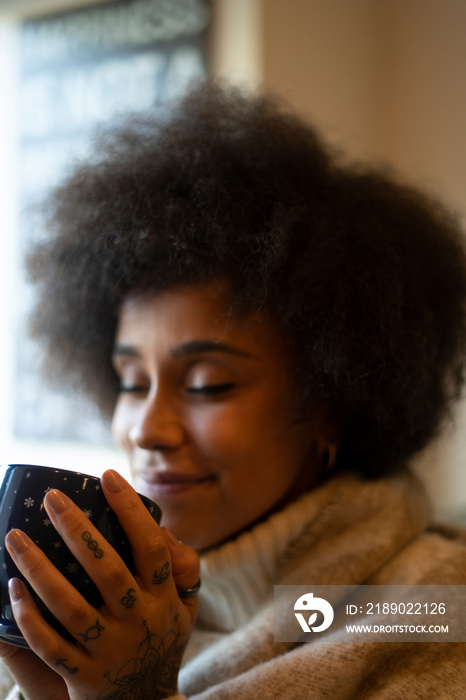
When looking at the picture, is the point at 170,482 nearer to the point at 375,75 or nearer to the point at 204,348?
the point at 204,348

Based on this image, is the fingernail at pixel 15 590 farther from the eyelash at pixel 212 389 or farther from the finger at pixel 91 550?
the eyelash at pixel 212 389

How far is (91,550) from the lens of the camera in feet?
1.78

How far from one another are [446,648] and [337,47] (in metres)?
1.26

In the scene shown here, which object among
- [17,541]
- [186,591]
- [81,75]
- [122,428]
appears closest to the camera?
[17,541]

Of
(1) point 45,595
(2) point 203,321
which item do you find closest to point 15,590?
(1) point 45,595

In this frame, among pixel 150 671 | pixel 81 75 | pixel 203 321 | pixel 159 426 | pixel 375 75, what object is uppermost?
pixel 81 75

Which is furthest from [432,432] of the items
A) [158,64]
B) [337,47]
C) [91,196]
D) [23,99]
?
[23,99]

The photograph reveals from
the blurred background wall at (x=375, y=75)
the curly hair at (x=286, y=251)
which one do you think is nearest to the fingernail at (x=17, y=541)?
the curly hair at (x=286, y=251)

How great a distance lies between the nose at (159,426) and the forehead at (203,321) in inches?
3.1

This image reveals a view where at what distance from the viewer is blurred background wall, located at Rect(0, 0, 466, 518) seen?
50.0 inches

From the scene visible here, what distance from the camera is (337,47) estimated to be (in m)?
1.40

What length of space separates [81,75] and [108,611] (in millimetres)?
1543

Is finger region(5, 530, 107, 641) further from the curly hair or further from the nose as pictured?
the curly hair

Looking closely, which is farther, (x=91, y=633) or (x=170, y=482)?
(x=170, y=482)
